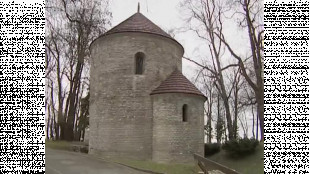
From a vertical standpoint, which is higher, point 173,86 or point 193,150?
point 173,86

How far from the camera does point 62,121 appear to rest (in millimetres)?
27516

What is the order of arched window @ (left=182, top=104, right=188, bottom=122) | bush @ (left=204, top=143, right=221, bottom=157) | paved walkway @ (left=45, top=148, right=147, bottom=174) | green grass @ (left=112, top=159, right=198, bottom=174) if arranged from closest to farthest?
paved walkway @ (left=45, top=148, right=147, bottom=174) < green grass @ (left=112, top=159, right=198, bottom=174) < arched window @ (left=182, top=104, right=188, bottom=122) < bush @ (left=204, top=143, right=221, bottom=157)

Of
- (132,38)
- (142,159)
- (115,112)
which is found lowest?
(142,159)

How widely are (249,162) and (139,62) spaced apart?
34.5 feet

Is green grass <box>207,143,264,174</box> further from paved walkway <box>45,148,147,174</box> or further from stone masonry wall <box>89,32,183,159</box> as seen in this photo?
paved walkway <box>45,148,147,174</box>

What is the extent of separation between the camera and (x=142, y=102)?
17406 millimetres

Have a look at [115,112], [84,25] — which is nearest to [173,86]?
[115,112]

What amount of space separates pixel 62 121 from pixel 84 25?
732 inches

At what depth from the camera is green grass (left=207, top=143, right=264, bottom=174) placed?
18891 mm

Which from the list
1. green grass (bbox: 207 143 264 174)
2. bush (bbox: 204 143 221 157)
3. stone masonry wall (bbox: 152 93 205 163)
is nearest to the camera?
stone masonry wall (bbox: 152 93 205 163)

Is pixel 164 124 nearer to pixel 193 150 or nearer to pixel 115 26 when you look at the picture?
pixel 193 150

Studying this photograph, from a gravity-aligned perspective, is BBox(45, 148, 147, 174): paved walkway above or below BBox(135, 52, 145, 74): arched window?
below

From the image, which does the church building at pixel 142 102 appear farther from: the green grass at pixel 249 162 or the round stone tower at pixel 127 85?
the green grass at pixel 249 162

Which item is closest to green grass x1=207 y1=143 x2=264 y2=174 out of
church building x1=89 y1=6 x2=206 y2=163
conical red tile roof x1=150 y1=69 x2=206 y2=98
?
church building x1=89 y1=6 x2=206 y2=163
